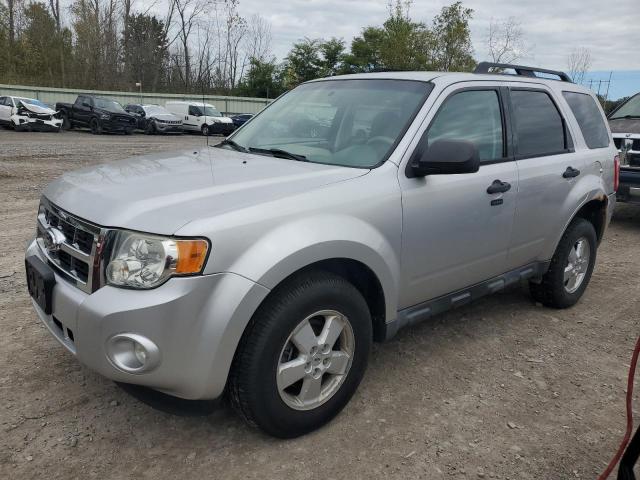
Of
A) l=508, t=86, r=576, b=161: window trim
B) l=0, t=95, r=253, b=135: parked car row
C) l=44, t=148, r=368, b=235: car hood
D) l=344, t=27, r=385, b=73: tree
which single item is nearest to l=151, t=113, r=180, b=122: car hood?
l=0, t=95, r=253, b=135: parked car row

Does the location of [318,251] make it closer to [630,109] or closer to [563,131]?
[563,131]

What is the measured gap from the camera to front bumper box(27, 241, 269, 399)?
85.0 inches

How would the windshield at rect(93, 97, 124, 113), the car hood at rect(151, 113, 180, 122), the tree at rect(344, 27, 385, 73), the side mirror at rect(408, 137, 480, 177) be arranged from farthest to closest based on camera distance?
the tree at rect(344, 27, 385, 73)
the car hood at rect(151, 113, 180, 122)
the windshield at rect(93, 97, 124, 113)
the side mirror at rect(408, 137, 480, 177)

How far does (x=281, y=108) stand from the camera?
392 centimetres

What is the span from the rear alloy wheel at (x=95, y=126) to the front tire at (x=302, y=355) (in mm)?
25377

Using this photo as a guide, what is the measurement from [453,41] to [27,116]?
2145 centimetres

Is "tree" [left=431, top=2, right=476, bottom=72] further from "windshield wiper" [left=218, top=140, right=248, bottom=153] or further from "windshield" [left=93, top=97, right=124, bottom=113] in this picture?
"windshield wiper" [left=218, top=140, right=248, bottom=153]

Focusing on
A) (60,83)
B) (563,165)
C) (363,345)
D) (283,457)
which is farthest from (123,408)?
(60,83)

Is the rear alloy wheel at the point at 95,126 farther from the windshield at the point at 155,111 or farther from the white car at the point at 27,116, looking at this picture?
the windshield at the point at 155,111

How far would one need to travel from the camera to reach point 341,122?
133 inches

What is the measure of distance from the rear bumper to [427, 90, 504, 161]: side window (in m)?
5.04

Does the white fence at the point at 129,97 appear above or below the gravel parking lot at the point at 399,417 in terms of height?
above

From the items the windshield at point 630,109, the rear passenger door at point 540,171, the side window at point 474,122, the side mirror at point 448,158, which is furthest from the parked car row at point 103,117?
the side mirror at point 448,158

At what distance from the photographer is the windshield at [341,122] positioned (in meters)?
3.13
